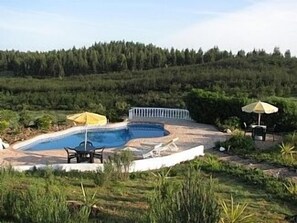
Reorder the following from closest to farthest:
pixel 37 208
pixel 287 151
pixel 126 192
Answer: pixel 37 208
pixel 126 192
pixel 287 151

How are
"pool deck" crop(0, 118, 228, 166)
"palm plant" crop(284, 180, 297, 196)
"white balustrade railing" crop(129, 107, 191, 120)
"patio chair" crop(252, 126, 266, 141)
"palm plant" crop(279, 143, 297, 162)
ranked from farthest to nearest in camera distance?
1. "white balustrade railing" crop(129, 107, 191, 120)
2. "patio chair" crop(252, 126, 266, 141)
3. "palm plant" crop(279, 143, 297, 162)
4. "pool deck" crop(0, 118, 228, 166)
5. "palm plant" crop(284, 180, 297, 196)

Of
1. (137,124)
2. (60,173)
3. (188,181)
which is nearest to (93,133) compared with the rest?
(137,124)

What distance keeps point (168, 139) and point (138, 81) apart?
1628 cm

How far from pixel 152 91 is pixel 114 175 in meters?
20.3

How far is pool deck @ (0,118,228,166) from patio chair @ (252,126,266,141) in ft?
3.28

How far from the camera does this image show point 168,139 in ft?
58.2

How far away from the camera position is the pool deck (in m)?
13.7

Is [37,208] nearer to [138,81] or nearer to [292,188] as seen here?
[292,188]

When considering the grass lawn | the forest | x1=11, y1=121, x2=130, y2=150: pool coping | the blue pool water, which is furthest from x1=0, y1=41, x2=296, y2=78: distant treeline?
the grass lawn

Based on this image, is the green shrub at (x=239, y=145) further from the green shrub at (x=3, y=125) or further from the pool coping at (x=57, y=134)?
the green shrub at (x=3, y=125)

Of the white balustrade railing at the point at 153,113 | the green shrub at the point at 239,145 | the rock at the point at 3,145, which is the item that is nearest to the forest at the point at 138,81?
the white balustrade railing at the point at 153,113

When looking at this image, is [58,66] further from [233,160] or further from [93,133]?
[233,160]

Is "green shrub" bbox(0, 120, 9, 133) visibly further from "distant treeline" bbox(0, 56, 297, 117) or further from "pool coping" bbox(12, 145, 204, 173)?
"distant treeline" bbox(0, 56, 297, 117)

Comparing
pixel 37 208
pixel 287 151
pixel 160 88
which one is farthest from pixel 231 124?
pixel 37 208
